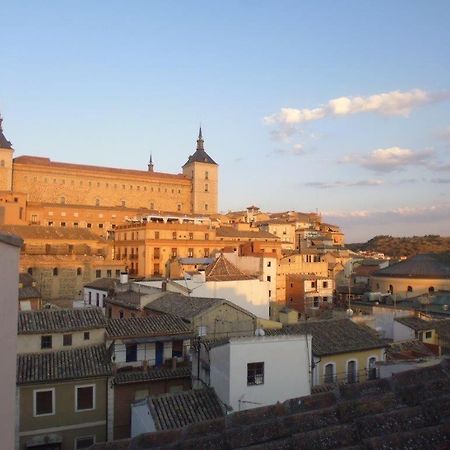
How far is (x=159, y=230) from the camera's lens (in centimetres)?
4828

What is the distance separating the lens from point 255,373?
11.8 meters

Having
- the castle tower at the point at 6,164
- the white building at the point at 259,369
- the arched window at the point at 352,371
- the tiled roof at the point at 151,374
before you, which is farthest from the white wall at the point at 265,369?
the castle tower at the point at 6,164

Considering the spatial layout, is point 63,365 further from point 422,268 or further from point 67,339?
point 422,268

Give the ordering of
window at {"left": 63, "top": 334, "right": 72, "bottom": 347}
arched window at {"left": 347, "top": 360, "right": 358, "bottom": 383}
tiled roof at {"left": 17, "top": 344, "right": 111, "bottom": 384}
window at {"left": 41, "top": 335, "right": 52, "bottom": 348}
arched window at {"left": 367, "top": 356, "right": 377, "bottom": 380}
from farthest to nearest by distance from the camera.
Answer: arched window at {"left": 367, "top": 356, "right": 377, "bottom": 380}
arched window at {"left": 347, "top": 360, "right": 358, "bottom": 383}
window at {"left": 63, "top": 334, "right": 72, "bottom": 347}
window at {"left": 41, "top": 335, "right": 52, "bottom": 348}
tiled roof at {"left": 17, "top": 344, "right": 111, "bottom": 384}

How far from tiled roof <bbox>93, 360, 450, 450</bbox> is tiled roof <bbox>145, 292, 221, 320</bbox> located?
14.3 metres

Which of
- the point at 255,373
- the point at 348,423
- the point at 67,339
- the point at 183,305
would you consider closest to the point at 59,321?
the point at 67,339

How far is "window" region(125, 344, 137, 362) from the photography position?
15.5 m

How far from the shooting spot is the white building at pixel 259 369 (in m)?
11.6

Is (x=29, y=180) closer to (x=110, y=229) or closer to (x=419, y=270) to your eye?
(x=110, y=229)

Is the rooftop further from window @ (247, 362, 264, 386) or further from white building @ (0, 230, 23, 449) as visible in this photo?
white building @ (0, 230, 23, 449)

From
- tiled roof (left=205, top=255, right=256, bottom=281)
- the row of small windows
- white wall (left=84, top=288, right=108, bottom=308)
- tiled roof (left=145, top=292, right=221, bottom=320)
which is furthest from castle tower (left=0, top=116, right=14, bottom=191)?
tiled roof (left=145, top=292, right=221, bottom=320)

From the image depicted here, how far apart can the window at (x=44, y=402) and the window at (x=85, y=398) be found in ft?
2.15

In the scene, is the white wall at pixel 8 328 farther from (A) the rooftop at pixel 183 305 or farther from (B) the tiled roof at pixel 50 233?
(B) the tiled roof at pixel 50 233

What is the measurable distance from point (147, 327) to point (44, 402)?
3918mm
